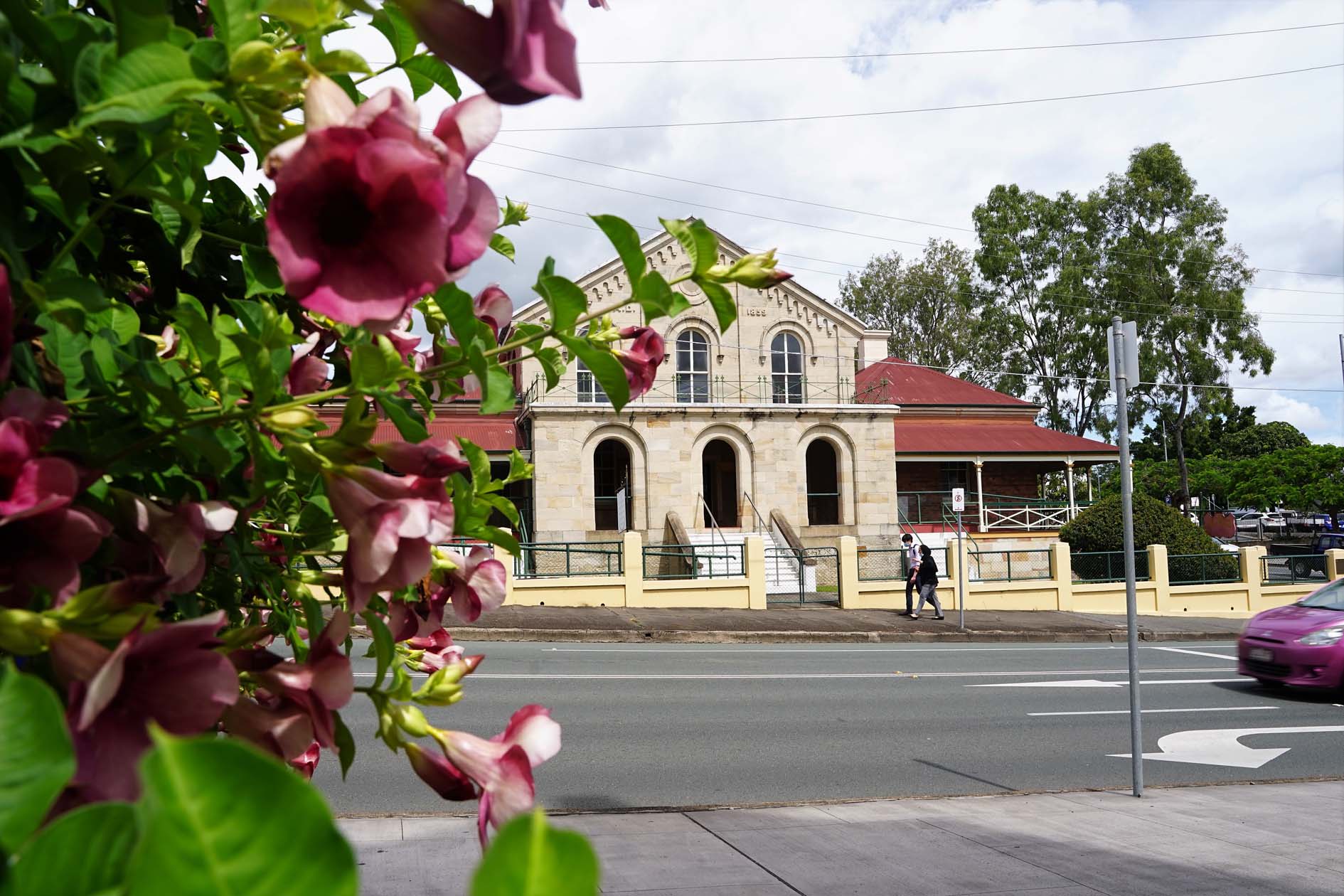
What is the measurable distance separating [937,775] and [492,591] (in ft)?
25.1

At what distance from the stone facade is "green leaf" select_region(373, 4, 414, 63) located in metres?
26.8

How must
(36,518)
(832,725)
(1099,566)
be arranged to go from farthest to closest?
(1099,566)
(832,725)
(36,518)

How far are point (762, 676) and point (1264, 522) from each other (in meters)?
66.2

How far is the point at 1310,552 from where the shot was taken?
39.5 m

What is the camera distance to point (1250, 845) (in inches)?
240

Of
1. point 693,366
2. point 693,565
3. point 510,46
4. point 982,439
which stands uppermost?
point 693,366

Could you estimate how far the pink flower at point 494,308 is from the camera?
4.72 ft

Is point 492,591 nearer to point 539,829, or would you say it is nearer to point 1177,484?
point 539,829

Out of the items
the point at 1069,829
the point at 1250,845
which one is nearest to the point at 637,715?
the point at 1069,829

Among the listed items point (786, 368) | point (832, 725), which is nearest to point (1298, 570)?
point (786, 368)

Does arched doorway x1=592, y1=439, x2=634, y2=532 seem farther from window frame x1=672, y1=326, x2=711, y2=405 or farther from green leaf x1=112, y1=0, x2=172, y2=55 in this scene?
green leaf x1=112, y1=0, x2=172, y2=55

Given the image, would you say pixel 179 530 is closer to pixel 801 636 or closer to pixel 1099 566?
pixel 801 636

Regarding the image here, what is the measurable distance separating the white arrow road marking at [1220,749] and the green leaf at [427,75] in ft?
31.6

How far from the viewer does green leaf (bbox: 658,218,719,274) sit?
1.11 metres
